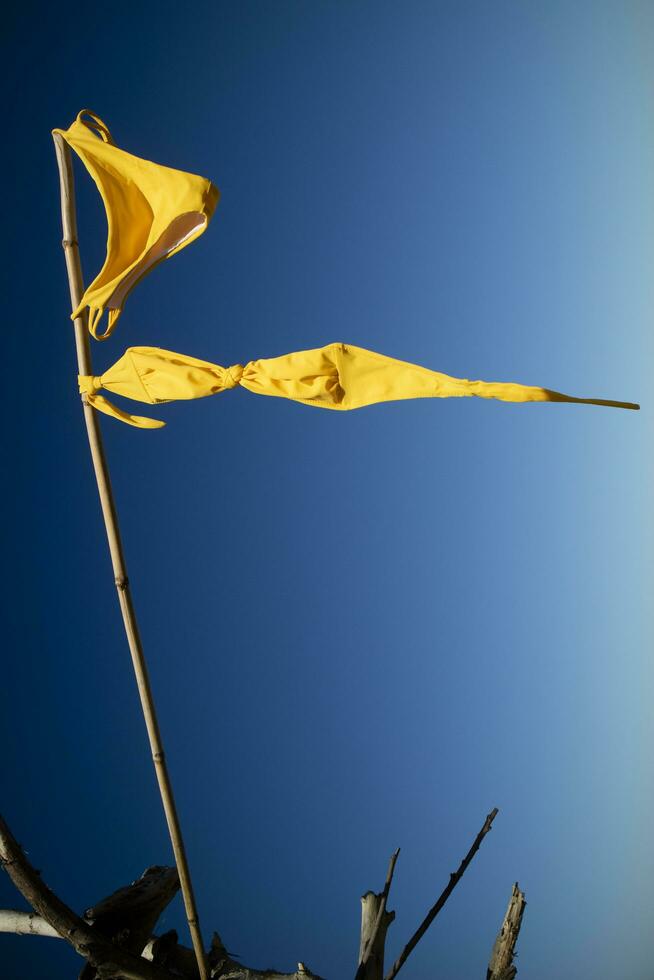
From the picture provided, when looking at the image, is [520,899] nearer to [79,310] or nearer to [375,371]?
[375,371]

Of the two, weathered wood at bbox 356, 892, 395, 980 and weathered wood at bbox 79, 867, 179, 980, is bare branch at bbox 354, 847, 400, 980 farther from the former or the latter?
weathered wood at bbox 79, 867, 179, 980

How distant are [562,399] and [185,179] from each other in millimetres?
1172

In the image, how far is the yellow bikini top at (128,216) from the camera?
227 centimetres

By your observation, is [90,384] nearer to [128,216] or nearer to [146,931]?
[128,216]

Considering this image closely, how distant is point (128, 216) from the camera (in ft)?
7.86

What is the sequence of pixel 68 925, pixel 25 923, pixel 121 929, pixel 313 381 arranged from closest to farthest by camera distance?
1. pixel 313 381
2. pixel 68 925
3. pixel 121 929
4. pixel 25 923

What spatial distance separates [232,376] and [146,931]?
1.86 metres

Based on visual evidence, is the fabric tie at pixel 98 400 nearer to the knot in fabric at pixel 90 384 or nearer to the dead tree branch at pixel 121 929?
the knot in fabric at pixel 90 384

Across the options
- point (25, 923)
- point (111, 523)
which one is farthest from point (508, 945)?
point (111, 523)

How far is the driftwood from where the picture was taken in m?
2.36

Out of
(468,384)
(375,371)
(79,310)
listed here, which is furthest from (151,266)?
(468,384)

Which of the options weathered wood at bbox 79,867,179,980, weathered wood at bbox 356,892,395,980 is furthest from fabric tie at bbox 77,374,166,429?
weathered wood at bbox 356,892,395,980

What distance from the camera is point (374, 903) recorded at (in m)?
2.76

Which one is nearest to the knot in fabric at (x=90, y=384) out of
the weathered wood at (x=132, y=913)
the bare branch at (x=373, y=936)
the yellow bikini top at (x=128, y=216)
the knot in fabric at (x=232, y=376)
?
the yellow bikini top at (x=128, y=216)
